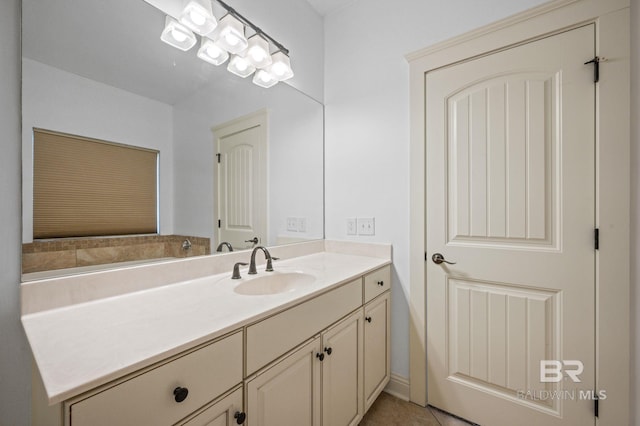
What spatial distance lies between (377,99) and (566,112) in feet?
3.17

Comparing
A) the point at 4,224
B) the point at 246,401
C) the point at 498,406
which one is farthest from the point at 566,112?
the point at 4,224

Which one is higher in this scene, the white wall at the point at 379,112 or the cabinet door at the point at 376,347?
the white wall at the point at 379,112

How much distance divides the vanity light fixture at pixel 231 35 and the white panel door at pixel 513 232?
3.46ft

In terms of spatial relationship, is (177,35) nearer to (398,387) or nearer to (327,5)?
(327,5)

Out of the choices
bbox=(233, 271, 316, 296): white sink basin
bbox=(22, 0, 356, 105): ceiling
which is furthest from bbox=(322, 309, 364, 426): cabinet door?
bbox=(22, 0, 356, 105): ceiling

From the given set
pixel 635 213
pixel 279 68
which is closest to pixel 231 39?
pixel 279 68

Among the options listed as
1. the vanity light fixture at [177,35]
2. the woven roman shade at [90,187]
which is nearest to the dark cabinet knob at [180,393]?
the woven roman shade at [90,187]

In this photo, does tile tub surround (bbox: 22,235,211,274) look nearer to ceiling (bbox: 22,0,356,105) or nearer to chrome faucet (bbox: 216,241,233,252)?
chrome faucet (bbox: 216,241,233,252)

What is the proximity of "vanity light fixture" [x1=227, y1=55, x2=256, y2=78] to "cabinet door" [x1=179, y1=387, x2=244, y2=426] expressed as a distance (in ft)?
4.85

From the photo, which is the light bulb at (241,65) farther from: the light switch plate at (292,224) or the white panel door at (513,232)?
the white panel door at (513,232)

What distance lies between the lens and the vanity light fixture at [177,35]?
3.86 feet

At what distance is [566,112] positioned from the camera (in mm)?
1221

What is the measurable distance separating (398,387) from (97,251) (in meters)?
1.74

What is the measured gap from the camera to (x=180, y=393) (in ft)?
2.09
